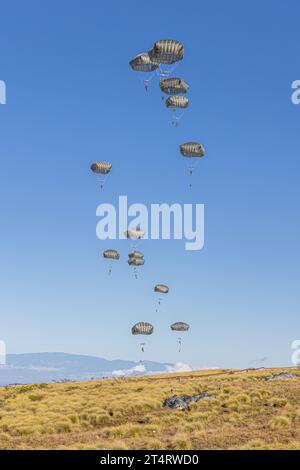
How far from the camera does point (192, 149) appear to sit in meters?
62.2

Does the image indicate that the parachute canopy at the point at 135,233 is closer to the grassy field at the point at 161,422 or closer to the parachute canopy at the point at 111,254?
the parachute canopy at the point at 111,254

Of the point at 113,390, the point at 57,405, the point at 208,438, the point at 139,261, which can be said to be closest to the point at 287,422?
the point at 208,438

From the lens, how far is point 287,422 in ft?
101

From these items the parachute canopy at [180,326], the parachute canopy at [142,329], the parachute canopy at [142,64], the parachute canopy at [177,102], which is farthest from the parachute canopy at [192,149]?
the parachute canopy at [180,326]

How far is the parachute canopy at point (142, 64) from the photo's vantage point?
6075cm

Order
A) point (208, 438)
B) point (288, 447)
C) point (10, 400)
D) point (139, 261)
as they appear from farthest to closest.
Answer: point (139, 261)
point (10, 400)
point (208, 438)
point (288, 447)

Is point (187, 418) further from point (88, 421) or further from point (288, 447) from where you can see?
point (288, 447)

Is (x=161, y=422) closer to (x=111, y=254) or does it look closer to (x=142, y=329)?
(x=142, y=329)

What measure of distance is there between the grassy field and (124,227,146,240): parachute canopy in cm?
3807

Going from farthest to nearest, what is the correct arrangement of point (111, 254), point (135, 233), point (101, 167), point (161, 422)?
point (135, 233), point (111, 254), point (101, 167), point (161, 422)

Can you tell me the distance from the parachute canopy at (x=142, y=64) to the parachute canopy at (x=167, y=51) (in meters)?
5.74

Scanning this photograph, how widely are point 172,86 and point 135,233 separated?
29.6 metres

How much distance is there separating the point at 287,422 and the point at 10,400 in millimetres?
31920

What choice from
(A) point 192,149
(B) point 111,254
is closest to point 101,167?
(B) point 111,254
